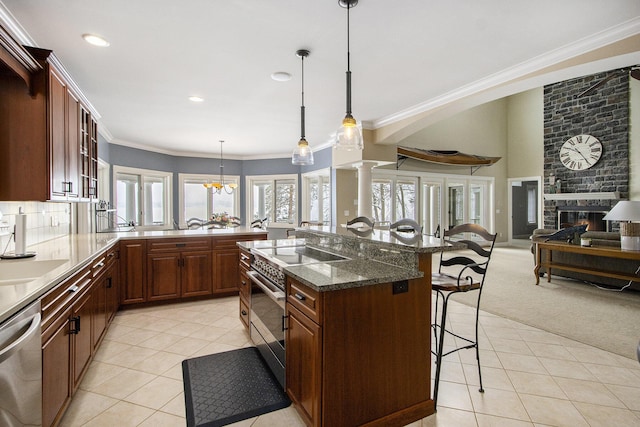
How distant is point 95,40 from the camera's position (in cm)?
277

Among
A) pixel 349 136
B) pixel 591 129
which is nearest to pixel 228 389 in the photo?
pixel 349 136

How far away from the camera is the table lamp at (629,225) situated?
409cm

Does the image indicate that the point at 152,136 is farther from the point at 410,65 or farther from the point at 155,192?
the point at 410,65

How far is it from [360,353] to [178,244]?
302cm

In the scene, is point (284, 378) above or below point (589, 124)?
below

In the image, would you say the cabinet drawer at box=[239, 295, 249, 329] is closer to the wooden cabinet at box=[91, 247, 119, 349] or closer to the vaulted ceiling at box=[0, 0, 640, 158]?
the wooden cabinet at box=[91, 247, 119, 349]

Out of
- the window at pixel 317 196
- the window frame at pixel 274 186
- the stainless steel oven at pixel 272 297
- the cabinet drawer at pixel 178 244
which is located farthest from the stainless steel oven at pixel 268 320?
the window frame at pixel 274 186

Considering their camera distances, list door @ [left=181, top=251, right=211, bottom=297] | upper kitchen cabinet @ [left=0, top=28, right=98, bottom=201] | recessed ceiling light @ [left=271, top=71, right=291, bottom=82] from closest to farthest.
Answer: upper kitchen cabinet @ [left=0, top=28, right=98, bottom=201]
recessed ceiling light @ [left=271, top=71, right=291, bottom=82]
door @ [left=181, top=251, right=211, bottom=297]

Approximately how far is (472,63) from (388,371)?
3.11m

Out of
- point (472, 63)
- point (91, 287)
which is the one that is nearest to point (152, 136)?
point (91, 287)

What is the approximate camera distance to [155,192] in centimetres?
795

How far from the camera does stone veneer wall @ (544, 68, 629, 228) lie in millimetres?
6977

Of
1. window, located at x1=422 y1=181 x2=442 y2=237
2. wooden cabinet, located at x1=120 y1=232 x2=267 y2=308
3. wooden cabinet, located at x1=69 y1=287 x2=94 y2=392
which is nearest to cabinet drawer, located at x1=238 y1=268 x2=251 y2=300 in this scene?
wooden cabinet, located at x1=120 y1=232 x2=267 y2=308

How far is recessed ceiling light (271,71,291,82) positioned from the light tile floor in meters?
2.71
